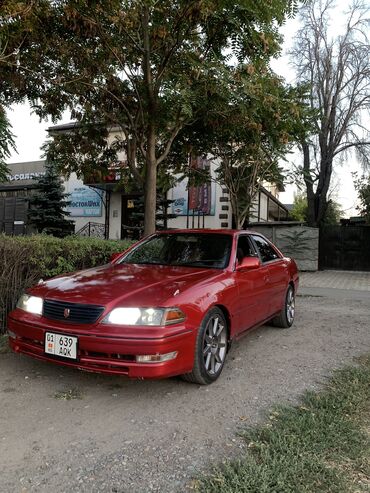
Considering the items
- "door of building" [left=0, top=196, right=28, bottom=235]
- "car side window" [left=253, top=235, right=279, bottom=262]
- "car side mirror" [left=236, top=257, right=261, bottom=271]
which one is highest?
"door of building" [left=0, top=196, right=28, bottom=235]

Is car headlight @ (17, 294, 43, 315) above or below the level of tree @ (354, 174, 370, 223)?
below

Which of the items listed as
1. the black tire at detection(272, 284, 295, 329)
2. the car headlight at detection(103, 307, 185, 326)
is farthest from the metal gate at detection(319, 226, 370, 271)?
the car headlight at detection(103, 307, 185, 326)

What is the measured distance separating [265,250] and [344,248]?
14.3m

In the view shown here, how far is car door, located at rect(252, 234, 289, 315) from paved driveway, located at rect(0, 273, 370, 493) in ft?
2.10

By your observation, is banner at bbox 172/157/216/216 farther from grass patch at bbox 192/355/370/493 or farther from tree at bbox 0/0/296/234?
grass patch at bbox 192/355/370/493

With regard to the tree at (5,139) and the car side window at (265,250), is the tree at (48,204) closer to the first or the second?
the tree at (5,139)

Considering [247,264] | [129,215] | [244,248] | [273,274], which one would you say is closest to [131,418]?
[247,264]

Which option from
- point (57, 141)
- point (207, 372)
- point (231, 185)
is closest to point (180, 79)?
point (57, 141)

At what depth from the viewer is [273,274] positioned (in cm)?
575

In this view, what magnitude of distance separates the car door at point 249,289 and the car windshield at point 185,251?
8.5 inches

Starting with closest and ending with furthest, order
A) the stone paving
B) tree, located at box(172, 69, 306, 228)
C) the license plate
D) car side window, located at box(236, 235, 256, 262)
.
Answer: the license plate, car side window, located at box(236, 235, 256, 262), tree, located at box(172, 69, 306, 228), the stone paving

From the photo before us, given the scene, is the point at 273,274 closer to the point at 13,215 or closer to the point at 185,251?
the point at 185,251

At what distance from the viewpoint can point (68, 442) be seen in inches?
114

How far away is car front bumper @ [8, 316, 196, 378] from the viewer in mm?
3354
